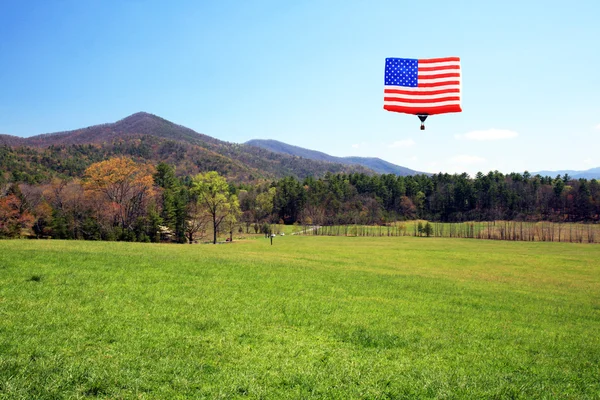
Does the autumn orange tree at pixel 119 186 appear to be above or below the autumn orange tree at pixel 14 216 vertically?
above

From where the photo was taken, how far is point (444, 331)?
15039mm

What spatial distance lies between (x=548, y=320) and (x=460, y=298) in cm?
476

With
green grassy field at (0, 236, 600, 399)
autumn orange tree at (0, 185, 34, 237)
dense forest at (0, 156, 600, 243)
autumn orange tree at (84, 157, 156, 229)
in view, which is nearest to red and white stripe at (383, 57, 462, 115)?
green grassy field at (0, 236, 600, 399)

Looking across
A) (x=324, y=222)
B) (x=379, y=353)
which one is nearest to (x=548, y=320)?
(x=379, y=353)

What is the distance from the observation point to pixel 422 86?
37.9 ft

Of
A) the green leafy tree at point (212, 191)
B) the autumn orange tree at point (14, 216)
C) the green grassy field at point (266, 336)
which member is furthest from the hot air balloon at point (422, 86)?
the autumn orange tree at point (14, 216)

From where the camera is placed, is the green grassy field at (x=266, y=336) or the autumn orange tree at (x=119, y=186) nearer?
the green grassy field at (x=266, y=336)

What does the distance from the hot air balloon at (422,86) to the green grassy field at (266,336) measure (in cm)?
765

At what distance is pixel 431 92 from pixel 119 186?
7277cm

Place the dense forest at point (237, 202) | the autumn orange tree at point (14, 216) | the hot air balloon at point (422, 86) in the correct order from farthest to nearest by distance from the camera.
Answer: the dense forest at point (237, 202) → the autumn orange tree at point (14, 216) → the hot air balloon at point (422, 86)

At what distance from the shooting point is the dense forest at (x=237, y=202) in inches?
2525

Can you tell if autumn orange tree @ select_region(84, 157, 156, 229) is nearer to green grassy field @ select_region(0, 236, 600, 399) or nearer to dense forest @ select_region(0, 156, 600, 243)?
dense forest @ select_region(0, 156, 600, 243)

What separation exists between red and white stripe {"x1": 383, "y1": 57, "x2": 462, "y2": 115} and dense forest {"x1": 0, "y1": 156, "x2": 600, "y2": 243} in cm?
6053

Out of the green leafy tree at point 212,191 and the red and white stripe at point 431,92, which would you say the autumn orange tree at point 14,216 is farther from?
the red and white stripe at point 431,92
